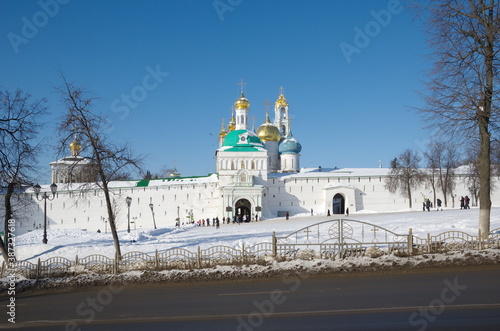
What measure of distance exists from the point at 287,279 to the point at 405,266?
3.27 metres

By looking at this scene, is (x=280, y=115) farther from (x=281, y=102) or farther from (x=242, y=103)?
(x=242, y=103)

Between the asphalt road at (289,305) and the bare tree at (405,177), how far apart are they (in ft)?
151

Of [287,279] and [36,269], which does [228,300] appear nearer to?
[287,279]

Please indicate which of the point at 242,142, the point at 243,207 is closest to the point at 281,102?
the point at 242,142

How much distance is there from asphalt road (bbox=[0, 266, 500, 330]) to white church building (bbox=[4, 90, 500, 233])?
129ft

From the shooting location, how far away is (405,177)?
5588 centimetres

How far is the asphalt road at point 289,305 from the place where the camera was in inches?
279

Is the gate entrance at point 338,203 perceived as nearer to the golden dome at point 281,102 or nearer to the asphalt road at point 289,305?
the golden dome at point 281,102

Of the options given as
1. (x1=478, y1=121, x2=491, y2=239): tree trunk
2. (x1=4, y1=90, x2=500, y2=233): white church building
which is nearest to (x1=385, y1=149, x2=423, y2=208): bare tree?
(x1=4, y1=90, x2=500, y2=233): white church building

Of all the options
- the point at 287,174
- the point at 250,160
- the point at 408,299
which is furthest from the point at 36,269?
the point at 287,174

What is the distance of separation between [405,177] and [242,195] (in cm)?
2071

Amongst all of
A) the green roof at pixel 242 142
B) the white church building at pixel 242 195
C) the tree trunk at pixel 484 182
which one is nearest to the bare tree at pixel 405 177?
the white church building at pixel 242 195

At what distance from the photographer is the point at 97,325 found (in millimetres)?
7816

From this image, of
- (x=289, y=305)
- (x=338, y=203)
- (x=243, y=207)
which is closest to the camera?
(x=289, y=305)
